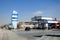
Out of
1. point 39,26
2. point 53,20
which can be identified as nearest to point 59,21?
point 53,20

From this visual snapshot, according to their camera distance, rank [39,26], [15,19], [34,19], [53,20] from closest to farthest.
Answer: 1. [39,26]
2. [15,19]
3. [53,20]
4. [34,19]

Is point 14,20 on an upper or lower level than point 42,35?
upper

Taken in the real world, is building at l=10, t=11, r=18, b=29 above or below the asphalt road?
above

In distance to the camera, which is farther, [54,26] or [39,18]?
[39,18]

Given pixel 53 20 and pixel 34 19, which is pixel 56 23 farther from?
pixel 34 19

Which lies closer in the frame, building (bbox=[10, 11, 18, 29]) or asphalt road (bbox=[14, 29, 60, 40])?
asphalt road (bbox=[14, 29, 60, 40])

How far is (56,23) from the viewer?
121 m

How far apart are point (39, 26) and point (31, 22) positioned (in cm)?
2220

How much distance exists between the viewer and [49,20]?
13200cm

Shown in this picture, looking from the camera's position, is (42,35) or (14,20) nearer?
(42,35)

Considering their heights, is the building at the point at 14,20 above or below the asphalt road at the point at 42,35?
above

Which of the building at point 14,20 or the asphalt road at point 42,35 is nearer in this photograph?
the asphalt road at point 42,35

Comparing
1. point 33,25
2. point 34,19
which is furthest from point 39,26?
point 34,19

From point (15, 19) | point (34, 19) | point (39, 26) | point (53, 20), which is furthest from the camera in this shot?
point (34, 19)
